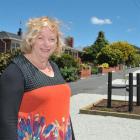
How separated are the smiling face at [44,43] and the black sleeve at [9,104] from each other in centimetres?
35

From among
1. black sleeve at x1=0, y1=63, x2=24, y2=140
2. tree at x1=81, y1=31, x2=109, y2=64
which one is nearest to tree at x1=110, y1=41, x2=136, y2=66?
tree at x1=81, y1=31, x2=109, y2=64

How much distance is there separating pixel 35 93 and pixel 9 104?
0.73 feet

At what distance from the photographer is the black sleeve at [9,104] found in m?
2.52

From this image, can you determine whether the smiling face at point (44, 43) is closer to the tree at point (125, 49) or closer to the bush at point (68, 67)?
the bush at point (68, 67)

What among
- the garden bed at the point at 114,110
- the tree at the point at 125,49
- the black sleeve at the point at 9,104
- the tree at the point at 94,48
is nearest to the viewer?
the black sleeve at the point at 9,104

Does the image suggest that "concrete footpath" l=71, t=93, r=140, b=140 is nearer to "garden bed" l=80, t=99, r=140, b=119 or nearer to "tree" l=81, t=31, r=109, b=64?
"garden bed" l=80, t=99, r=140, b=119

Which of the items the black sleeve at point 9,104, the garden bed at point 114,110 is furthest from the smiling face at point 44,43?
the garden bed at point 114,110

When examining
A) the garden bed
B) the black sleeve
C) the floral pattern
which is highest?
the black sleeve

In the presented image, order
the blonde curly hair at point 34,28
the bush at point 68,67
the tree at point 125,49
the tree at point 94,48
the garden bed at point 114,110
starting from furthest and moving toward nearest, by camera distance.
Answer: the tree at point 125,49 → the tree at point 94,48 → the bush at point 68,67 → the garden bed at point 114,110 → the blonde curly hair at point 34,28

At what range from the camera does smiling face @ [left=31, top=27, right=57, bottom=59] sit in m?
2.83

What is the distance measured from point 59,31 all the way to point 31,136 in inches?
32.9

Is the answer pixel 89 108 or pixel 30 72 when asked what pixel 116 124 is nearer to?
pixel 89 108

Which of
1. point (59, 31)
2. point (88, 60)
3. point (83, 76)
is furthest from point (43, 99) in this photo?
point (88, 60)

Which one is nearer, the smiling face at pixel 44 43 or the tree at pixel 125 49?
the smiling face at pixel 44 43
